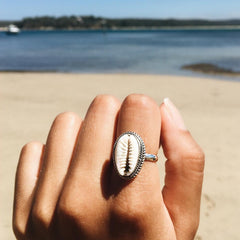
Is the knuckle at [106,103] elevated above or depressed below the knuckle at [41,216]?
above

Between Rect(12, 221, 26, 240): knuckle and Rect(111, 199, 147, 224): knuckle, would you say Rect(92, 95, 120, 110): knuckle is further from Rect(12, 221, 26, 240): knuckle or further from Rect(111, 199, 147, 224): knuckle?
Rect(12, 221, 26, 240): knuckle

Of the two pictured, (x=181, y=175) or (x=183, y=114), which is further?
(x=183, y=114)

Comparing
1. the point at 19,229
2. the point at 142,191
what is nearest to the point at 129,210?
the point at 142,191

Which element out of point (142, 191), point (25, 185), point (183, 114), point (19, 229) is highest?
point (142, 191)

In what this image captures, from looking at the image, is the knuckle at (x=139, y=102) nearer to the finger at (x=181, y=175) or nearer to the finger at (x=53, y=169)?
the finger at (x=181, y=175)

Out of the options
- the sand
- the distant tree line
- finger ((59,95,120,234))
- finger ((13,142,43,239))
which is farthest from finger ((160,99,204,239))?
the distant tree line

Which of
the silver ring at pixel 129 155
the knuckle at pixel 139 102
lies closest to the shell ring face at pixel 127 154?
the silver ring at pixel 129 155

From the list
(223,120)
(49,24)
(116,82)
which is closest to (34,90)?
(116,82)

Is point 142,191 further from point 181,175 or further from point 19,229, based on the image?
point 19,229
